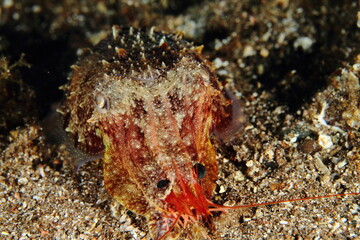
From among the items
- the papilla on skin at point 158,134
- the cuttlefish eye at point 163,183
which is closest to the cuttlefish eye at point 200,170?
the papilla on skin at point 158,134

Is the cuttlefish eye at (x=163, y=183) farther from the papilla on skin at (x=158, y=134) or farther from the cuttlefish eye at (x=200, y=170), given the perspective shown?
the cuttlefish eye at (x=200, y=170)

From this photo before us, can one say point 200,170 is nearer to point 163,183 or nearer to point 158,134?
point 163,183

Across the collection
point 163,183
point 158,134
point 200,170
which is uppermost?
point 158,134

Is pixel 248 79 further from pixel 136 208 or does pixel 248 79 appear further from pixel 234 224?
pixel 136 208

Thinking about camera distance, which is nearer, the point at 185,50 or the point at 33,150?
the point at 185,50

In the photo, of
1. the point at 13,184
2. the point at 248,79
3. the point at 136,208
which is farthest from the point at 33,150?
the point at 248,79

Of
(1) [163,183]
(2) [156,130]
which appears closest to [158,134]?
(2) [156,130]
